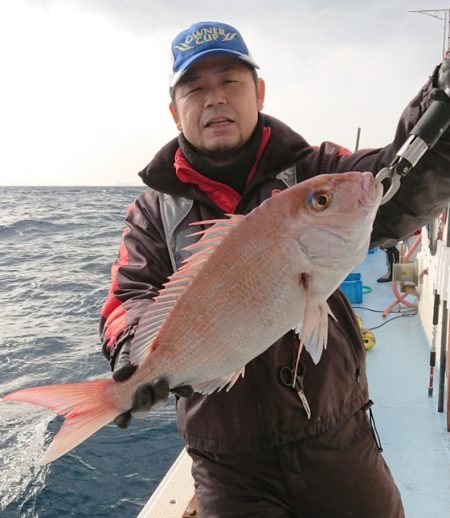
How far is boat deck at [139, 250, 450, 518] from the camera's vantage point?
11.4ft

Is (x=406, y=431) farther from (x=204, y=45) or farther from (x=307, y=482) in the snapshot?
(x=204, y=45)

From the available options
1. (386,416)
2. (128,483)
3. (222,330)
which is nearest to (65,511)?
(128,483)

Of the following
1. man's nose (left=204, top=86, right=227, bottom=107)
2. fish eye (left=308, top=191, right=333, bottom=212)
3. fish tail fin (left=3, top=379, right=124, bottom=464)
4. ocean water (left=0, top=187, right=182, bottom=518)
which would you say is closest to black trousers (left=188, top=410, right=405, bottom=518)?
fish tail fin (left=3, top=379, right=124, bottom=464)

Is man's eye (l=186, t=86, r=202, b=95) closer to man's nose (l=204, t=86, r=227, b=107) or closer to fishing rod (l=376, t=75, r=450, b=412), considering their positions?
man's nose (l=204, t=86, r=227, b=107)

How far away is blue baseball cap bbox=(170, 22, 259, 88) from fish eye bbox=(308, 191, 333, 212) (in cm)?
110

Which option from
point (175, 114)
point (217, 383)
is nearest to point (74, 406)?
point (217, 383)

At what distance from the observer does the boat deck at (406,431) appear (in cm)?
347

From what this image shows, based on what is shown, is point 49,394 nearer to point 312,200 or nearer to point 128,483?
point 312,200

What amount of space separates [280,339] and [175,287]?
613 millimetres

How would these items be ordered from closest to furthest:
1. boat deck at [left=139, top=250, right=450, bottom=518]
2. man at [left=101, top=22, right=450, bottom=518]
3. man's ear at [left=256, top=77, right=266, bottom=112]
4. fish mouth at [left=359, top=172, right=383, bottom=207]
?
fish mouth at [left=359, top=172, right=383, bottom=207], man at [left=101, top=22, right=450, bottom=518], man's ear at [left=256, top=77, right=266, bottom=112], boat deck at [left=139, top=250, right=450, bottom=518]

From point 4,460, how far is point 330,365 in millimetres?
4492

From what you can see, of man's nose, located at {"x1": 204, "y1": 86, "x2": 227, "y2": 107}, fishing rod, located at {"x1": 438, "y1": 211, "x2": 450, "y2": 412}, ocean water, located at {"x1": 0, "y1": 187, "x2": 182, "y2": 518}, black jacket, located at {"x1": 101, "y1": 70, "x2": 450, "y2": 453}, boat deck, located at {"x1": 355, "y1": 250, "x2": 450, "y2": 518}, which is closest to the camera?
black jacket, located at {"x1": 101, "y1": 70, "x2": 450, "y2": 453}

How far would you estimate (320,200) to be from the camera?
1730mm

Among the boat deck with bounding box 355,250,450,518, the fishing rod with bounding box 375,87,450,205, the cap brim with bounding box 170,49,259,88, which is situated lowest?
the boat deck with bounding box 355,250,450,518
